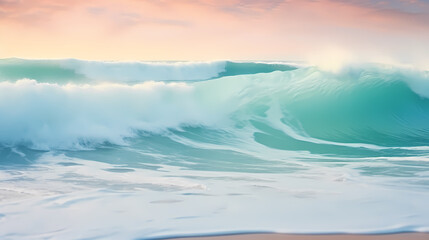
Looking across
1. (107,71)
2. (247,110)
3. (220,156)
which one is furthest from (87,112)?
(107,71)

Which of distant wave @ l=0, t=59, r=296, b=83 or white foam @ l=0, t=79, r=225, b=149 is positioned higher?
distant wave @ l=0, t=59, r=296, b=83

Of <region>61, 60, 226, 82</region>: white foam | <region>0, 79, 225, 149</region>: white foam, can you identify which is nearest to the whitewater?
<region>0, 79, 225, 149</region>: white foam

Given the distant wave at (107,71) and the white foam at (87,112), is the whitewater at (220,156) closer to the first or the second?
the white foam at (87,112)

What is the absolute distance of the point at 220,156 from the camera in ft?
23.3

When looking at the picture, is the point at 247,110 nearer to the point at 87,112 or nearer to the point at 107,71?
the point at 87,112

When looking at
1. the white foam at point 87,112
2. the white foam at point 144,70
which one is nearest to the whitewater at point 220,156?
the white foam at point 87,112

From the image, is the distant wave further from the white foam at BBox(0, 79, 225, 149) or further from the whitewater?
the white foam at BBox(0, 79, 225, 149)

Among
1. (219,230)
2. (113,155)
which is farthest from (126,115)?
(219,230)

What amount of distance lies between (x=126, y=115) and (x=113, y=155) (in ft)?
8.48

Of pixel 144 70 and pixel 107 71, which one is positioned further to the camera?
pixel 144 70

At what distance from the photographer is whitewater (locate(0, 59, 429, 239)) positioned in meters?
3.64

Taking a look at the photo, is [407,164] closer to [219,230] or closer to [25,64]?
[219,230]

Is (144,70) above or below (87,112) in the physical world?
above

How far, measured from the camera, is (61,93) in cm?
925
